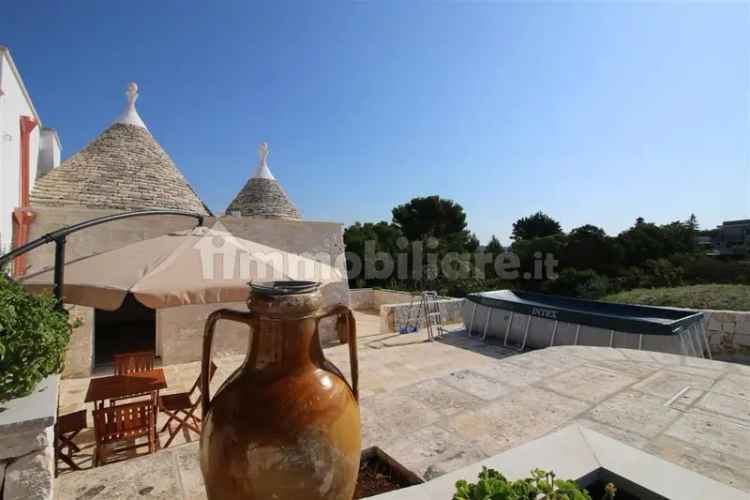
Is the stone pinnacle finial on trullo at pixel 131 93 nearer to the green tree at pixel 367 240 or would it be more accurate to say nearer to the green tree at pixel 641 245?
the green tree at pixel 367 240

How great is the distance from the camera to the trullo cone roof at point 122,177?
28.6ft

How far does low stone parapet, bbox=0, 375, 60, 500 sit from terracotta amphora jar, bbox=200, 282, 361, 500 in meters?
1.33

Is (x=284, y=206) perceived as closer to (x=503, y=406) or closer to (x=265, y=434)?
(x=503, y=406)

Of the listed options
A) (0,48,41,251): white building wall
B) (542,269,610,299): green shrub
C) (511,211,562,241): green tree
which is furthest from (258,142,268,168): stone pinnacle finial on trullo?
(511,211,562,241): green tree

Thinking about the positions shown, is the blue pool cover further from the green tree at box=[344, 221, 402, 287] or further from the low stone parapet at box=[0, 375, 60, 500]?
the green tree at box=[344, 221, 402, 287]

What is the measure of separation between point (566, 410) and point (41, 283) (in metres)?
5.46

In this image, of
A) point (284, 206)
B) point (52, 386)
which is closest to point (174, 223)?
point (284, 206)

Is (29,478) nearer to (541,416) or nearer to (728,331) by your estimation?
(541,416)

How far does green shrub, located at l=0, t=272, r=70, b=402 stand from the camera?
204cm

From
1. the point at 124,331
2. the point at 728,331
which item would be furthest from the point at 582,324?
the point at 124,331

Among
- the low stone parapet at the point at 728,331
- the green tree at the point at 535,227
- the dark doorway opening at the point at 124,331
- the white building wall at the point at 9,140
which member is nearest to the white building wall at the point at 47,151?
the white building wall at the point at 9,140

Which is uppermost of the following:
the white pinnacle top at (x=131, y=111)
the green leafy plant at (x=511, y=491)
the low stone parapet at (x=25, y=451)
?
the white pinnacle top at (x=131, y=111)

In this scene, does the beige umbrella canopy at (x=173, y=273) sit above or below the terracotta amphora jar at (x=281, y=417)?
above

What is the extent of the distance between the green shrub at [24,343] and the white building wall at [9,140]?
4941 mm
